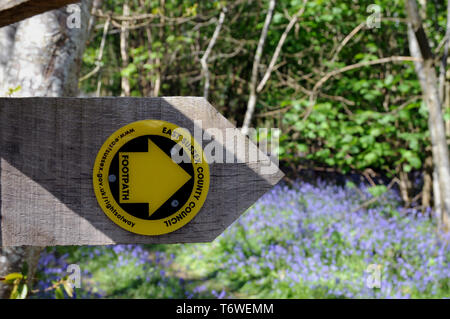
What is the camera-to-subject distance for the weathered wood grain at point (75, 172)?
78 centimetres

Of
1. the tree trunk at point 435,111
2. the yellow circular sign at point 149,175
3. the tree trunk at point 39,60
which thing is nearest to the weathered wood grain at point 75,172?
the yellow circular sign at point 149,175

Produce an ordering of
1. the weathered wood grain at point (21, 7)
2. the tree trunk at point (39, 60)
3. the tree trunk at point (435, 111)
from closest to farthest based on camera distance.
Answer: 1. the weathered wood grain at point (21, 7)
2. the tree trunk at point (39, 60)
3. the tree trunk at point (435, 111)

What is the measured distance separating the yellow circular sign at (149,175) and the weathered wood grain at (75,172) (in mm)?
17

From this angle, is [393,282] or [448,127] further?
[448,127]

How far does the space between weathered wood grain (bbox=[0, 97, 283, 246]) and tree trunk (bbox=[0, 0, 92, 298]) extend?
999mm

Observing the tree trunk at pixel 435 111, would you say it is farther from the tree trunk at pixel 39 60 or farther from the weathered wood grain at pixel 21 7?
the weathered wood grain at pixel 21 7

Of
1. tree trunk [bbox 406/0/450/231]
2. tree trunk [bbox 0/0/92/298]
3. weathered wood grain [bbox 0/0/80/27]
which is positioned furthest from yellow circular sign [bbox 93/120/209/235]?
tree trunk [bbox 406/0/450/231]

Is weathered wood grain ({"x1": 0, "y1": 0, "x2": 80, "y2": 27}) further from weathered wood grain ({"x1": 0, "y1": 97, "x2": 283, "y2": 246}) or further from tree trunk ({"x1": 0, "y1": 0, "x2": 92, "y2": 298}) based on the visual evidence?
tree trunk ({"x1": 0, "y1": 0, "x2": 92, "y2": 298})

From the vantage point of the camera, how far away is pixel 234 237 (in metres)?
4.95

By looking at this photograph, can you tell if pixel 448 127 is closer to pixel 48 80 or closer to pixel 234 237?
pixel 234 237

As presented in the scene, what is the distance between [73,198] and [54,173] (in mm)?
59

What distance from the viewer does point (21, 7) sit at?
715 mm
